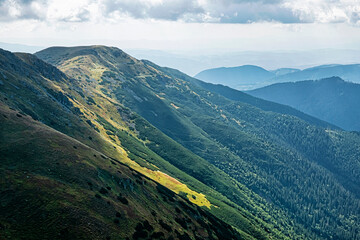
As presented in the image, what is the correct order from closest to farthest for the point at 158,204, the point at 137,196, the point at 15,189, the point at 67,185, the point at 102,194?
the point at 15,189 < the point at 67,185 < the point at 102,194 < the point at 137,196 < the point at 158,204

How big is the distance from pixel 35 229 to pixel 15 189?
11909 millimetres

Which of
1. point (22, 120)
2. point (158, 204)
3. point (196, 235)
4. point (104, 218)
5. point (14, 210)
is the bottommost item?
point (196, 235)

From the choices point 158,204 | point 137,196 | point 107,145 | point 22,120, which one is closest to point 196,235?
point 158,204

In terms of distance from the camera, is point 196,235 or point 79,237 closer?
point 79,237

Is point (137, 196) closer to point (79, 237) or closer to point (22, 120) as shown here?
point (79, 237)

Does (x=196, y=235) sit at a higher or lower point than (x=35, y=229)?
lower

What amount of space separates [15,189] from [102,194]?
70.7ft

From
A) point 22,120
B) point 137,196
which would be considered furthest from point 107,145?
point 137,196

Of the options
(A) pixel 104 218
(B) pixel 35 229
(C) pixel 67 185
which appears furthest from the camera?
(C) pixel 67 185

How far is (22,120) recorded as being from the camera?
9712 cm

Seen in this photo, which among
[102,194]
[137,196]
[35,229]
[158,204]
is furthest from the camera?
[158,204]

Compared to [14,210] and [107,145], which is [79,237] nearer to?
[14,210]

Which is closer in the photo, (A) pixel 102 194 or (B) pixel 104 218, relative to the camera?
(B) pixel 104 218

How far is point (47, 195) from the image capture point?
5900 cm
